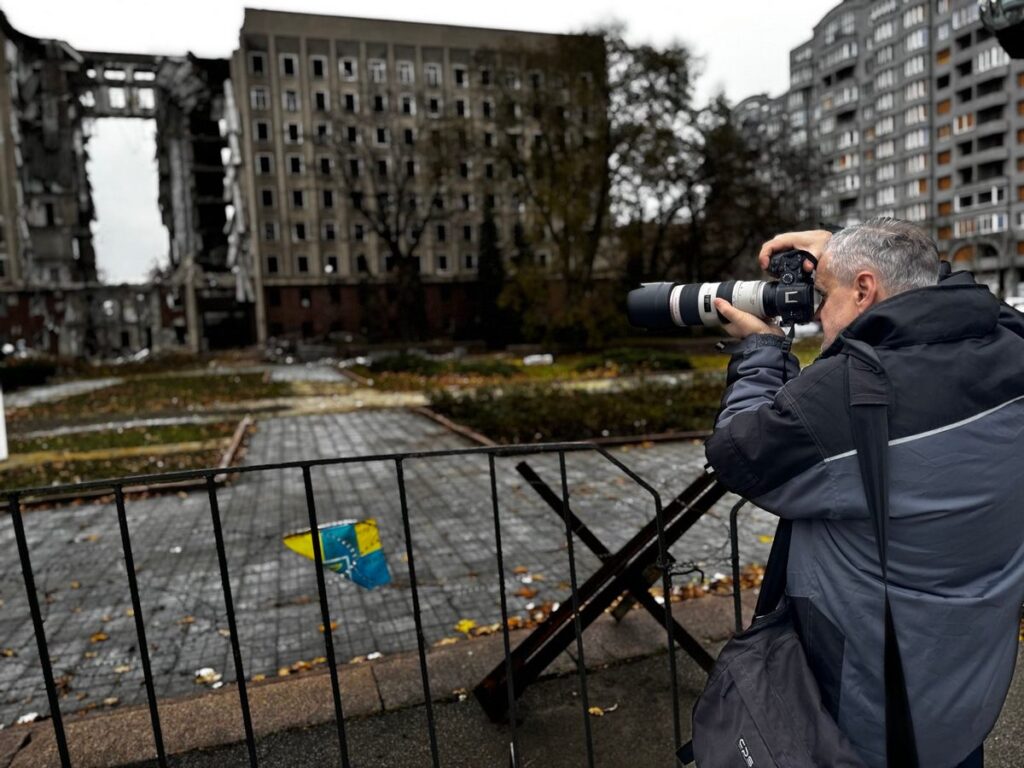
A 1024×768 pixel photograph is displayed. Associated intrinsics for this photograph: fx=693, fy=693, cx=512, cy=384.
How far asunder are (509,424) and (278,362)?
3044 centimetres

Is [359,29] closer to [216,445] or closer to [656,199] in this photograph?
[656,199]

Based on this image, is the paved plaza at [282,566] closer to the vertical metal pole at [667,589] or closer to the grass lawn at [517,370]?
the vertical metal pole at [667,589]

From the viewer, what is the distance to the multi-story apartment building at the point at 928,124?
58.2m

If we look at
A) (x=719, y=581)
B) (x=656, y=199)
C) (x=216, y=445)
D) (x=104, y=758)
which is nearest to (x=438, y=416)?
(x=216, y=445)

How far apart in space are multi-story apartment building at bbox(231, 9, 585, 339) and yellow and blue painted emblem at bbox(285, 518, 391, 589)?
4872 centimetres

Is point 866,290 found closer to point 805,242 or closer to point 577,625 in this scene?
point 805,242

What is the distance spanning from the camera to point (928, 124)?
212 feet

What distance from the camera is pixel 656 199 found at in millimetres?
31531

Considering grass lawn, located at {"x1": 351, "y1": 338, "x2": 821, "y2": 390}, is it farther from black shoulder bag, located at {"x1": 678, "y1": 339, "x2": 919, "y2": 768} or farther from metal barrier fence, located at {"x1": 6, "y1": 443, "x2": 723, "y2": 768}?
black shoulder bag, located at {"x1": 678, "y1": 339, "x2": 919, "y2": 768}

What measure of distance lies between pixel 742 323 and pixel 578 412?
9702 mm

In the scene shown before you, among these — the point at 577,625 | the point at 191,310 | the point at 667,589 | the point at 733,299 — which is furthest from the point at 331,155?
the point at 733,299

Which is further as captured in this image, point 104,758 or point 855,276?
point 104,758

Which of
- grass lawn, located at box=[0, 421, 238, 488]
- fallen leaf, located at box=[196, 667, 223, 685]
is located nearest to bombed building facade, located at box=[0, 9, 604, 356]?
grass lawn, located at box=[0, 421, 238, 488]

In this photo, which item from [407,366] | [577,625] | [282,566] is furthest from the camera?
[407,366]
